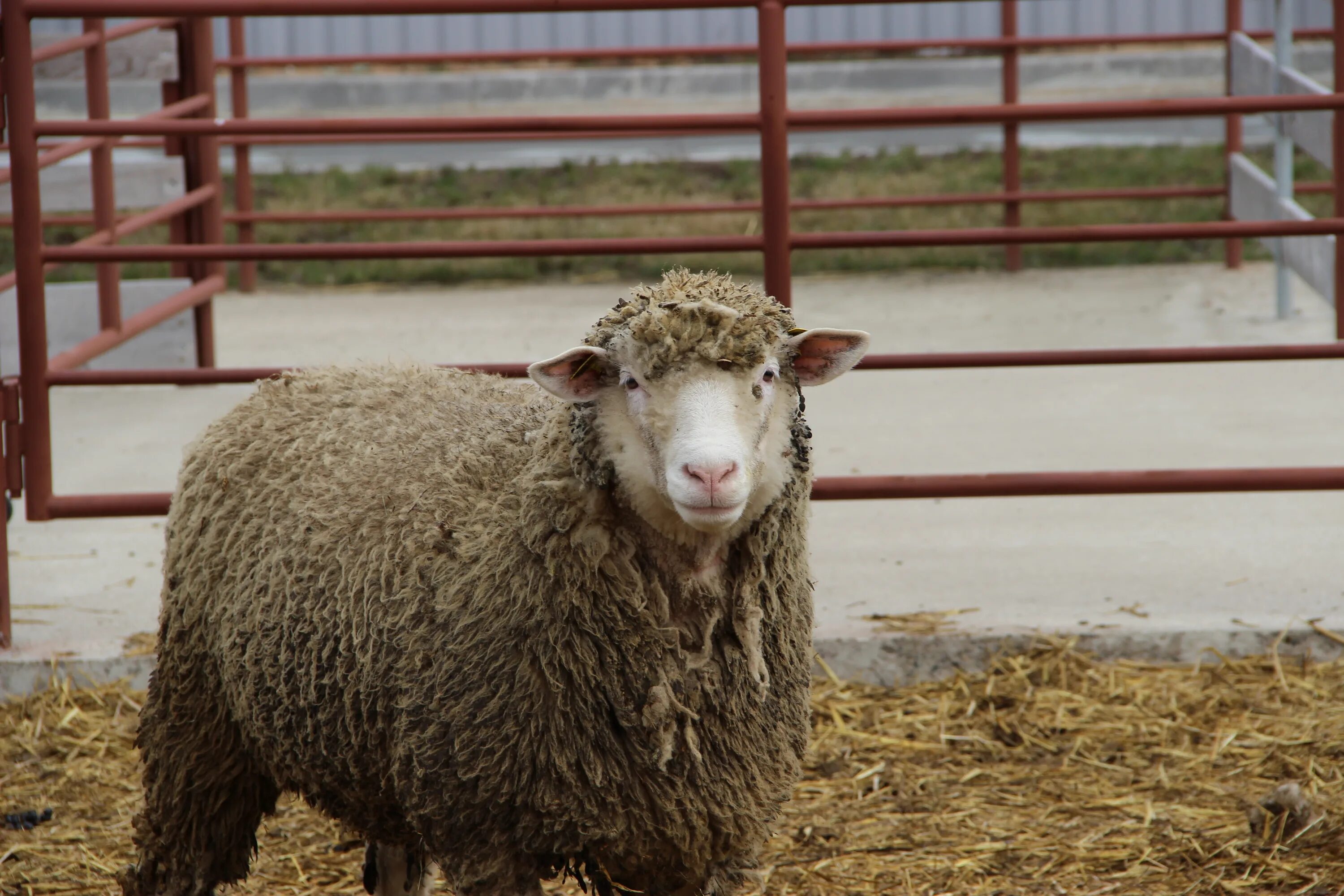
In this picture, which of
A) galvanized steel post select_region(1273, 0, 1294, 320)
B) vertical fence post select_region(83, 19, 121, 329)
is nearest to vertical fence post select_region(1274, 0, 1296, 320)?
galvanized steel post select_region(1273, 0, 1294, 320)

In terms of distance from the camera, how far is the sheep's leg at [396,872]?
9.52 feet

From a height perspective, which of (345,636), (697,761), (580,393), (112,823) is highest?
(580,393)

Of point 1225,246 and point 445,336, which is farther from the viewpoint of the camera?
point 1225,246

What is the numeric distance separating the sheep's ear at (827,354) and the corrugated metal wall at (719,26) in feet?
35.8

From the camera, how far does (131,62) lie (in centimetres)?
613

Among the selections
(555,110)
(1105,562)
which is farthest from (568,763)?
(555,110)

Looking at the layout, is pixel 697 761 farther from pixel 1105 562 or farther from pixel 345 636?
pixel 1105 562

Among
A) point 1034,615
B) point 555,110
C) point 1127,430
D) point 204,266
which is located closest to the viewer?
point 1034,615

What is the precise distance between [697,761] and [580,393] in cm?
56

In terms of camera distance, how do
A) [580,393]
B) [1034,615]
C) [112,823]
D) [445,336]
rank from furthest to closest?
[445,336] → [1034,615] → [112,823] → [580,393]

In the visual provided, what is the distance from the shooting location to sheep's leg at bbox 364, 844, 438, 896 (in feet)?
9.52

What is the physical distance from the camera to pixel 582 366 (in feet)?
7.47

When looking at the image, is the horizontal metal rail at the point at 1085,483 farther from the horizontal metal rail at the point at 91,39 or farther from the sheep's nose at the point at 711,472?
the horizontal metal rail at the point at 91,39

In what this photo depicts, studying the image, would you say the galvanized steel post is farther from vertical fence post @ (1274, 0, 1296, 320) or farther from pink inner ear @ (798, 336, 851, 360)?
pink inner ear @ (798, 336, 851, 360)
